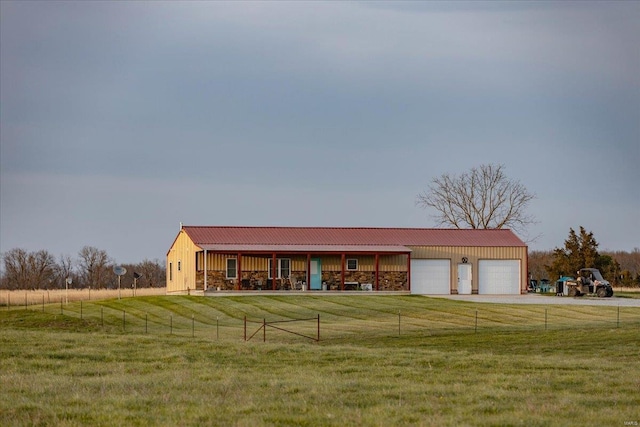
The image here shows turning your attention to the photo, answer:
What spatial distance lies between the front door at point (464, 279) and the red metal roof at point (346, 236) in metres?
1.46

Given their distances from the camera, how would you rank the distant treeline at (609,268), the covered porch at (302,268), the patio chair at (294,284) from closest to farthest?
the covered porch at (302,268) < the patio chair at (294,284) < the distant treeline at (609,268)

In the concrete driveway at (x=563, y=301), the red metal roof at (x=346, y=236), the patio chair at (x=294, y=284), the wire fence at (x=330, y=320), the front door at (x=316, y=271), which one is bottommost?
the wire fence at (x=330, y=320)

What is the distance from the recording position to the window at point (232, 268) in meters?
57.1

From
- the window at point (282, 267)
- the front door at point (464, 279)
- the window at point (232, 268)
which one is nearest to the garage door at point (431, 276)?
the front door at point (464, 279)

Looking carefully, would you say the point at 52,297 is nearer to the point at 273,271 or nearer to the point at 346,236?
the point at 273,271

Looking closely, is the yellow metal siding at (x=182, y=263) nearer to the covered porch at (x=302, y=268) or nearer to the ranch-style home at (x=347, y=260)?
the ranch-style home at (x=347, y=260)

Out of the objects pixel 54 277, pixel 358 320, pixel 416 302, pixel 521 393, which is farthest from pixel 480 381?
pixel 54 277

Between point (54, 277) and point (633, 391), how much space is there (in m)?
83.7

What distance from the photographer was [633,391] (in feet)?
49.5

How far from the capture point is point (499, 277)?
201ft

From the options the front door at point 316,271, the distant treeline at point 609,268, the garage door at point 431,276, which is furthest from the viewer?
the distant treeline at point 609,268

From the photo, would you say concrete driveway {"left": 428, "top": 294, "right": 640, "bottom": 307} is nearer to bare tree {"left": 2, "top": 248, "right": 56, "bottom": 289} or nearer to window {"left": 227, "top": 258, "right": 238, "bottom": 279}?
window {"left": 227, "top": 258, "right": 238, "bottom": 279}

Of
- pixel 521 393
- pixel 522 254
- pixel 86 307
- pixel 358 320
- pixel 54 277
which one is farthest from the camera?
pixel 54 277

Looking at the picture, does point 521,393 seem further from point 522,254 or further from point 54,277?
point 54,277
